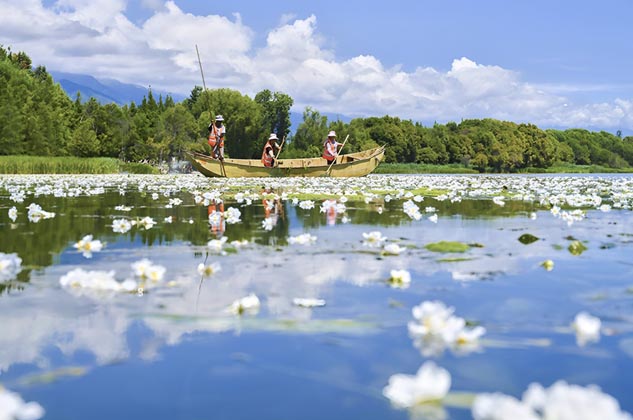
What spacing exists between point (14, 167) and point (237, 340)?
40425mm

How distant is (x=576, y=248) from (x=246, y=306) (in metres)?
3.45

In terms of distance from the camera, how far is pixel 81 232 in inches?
270

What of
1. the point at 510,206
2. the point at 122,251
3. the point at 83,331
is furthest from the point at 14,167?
the point at 83,331

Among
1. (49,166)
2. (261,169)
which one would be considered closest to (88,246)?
(261,169)

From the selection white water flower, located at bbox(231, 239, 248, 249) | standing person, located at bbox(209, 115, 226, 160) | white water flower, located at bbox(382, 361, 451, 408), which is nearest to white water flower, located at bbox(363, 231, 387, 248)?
white water flower, located at bbox(231, 239, 248, 249)

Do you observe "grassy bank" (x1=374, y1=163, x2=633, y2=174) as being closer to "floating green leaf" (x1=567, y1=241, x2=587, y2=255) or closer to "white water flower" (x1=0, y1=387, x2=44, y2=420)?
"floating green leaf" (x1=567, y1=241, x2=587, y2=255)

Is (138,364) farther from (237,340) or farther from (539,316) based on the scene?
(539,316)

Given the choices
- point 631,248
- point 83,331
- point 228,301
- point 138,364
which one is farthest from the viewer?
point 631,248

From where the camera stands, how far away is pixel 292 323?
3.12m

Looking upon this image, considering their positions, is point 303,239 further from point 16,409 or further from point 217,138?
point 217,138

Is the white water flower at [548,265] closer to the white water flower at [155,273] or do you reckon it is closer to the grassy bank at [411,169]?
the white water flower at [155,273]

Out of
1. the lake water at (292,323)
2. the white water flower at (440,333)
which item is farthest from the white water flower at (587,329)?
the white water flower at (440,333)

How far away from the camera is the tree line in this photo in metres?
55.4

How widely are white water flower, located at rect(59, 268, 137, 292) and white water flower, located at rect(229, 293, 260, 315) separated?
0.81 m
